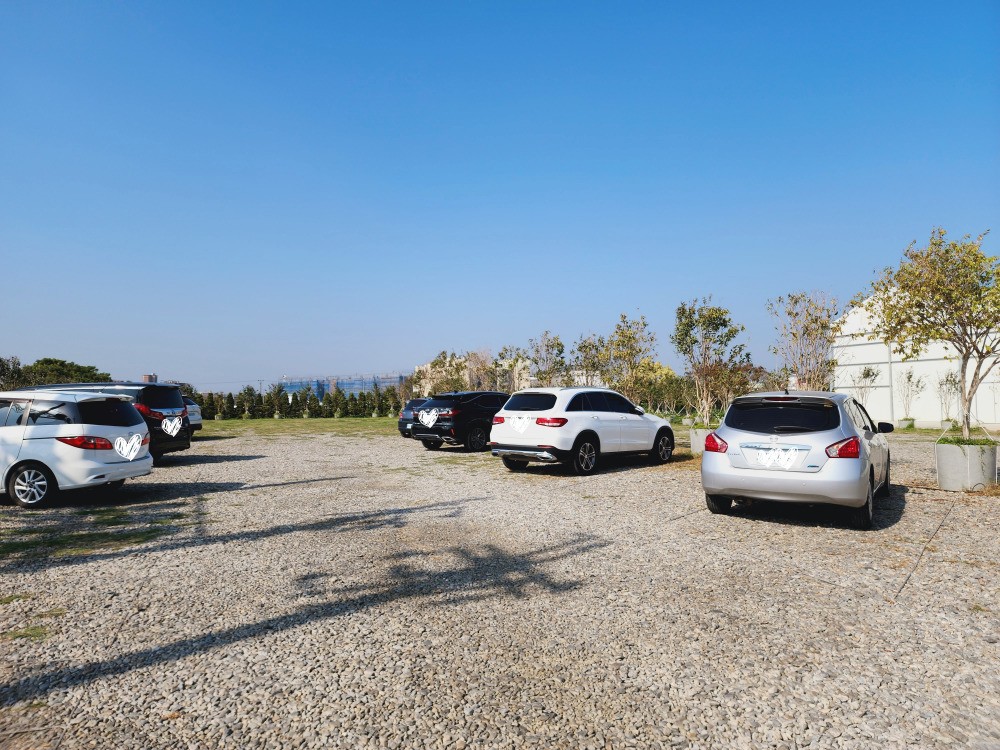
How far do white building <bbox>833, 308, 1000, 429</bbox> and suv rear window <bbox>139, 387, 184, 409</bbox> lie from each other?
23.5 m

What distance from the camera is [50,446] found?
340 inches

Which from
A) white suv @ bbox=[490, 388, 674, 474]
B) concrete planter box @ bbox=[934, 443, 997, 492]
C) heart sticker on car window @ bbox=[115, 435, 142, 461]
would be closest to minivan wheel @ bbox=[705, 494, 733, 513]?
white suv @ bbox=[490, 388, 674, 474]

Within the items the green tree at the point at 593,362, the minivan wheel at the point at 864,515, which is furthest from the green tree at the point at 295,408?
the minivan wheel at the point at 864,515

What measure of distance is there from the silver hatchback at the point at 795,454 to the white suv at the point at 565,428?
370cm

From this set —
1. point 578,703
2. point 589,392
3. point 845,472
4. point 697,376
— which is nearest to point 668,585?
point 578,703

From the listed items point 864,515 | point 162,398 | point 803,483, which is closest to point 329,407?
point 162,398

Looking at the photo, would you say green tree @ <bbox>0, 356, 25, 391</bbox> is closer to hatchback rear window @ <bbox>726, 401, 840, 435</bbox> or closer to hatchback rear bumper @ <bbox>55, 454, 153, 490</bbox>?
hatchback rear bumper @ <bbox>55, 454, 153, 490</bbox>

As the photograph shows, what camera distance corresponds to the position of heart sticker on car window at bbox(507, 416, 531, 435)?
37.5ft

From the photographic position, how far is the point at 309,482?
1130 cm

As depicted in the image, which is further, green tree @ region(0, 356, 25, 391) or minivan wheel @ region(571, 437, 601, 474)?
green tree @ region(0, 356, 25, 391)

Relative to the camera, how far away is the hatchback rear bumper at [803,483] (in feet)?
21.6

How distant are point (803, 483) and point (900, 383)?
2394cm

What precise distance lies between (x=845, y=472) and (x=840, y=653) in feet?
10.7

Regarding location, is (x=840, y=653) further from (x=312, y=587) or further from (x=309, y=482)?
(x=309, y=482)
